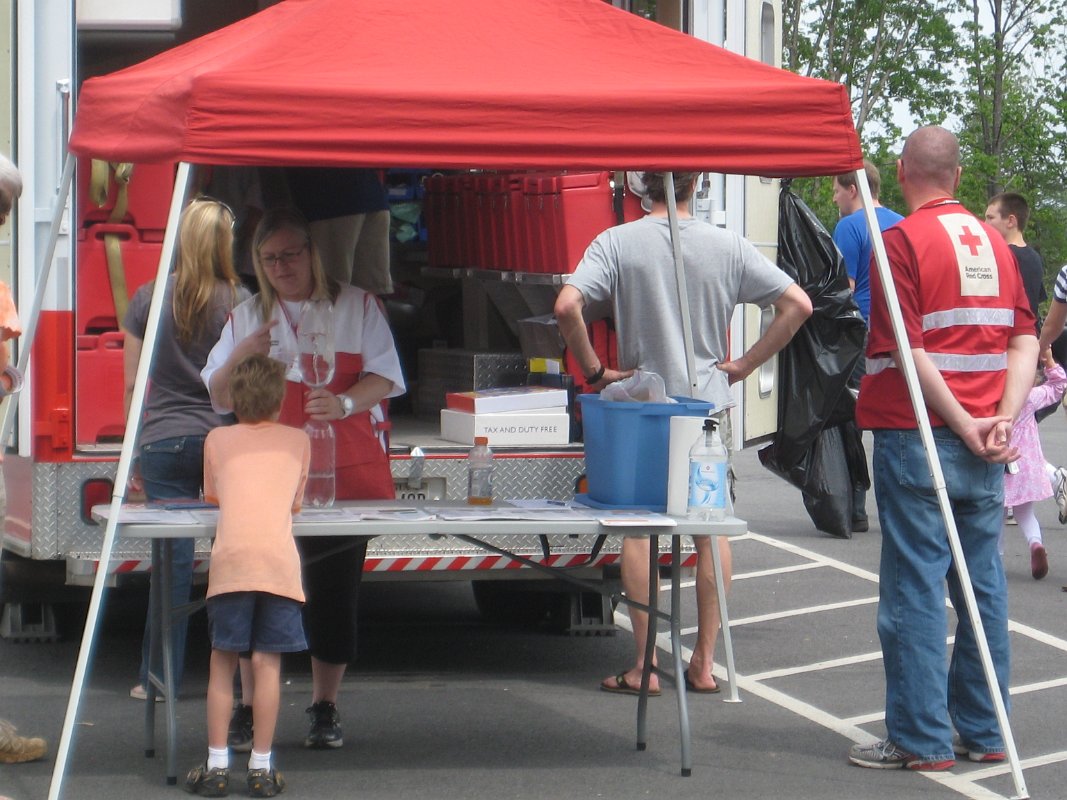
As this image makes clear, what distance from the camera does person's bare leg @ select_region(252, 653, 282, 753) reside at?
521cm

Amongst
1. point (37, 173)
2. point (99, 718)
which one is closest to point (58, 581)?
point (99, 718)

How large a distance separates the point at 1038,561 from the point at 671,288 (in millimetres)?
3528

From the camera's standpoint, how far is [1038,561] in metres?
9.19

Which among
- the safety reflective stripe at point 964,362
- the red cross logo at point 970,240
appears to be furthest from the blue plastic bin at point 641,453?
the red cross logo at point 970,240

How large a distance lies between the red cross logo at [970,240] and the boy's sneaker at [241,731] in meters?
2.66

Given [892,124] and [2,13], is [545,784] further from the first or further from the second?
[892,124]

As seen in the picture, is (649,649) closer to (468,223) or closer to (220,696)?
(220,696)

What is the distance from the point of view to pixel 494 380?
7836mm

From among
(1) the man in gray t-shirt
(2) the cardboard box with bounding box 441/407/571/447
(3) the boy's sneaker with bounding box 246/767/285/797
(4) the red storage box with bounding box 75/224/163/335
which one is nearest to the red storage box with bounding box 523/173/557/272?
(2) the cardboard box with bounding box 441/407/571/447

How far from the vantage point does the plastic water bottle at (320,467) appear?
5785 mm

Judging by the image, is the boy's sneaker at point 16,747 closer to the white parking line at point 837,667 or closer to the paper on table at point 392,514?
the paper on table at point 392,514

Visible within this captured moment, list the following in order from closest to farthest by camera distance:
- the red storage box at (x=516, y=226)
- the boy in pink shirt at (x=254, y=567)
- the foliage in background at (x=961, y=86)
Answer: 1. the boy in pink shirt at (x=254, y=567)
2. the red storage box at (x=516, y=226)
3. the foliage in background at (x=961, y=86)

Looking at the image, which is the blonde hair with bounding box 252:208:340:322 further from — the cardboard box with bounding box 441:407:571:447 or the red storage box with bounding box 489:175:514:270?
the red storage box with bounding box 489:175:514:270

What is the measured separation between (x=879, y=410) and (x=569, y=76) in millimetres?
1406
